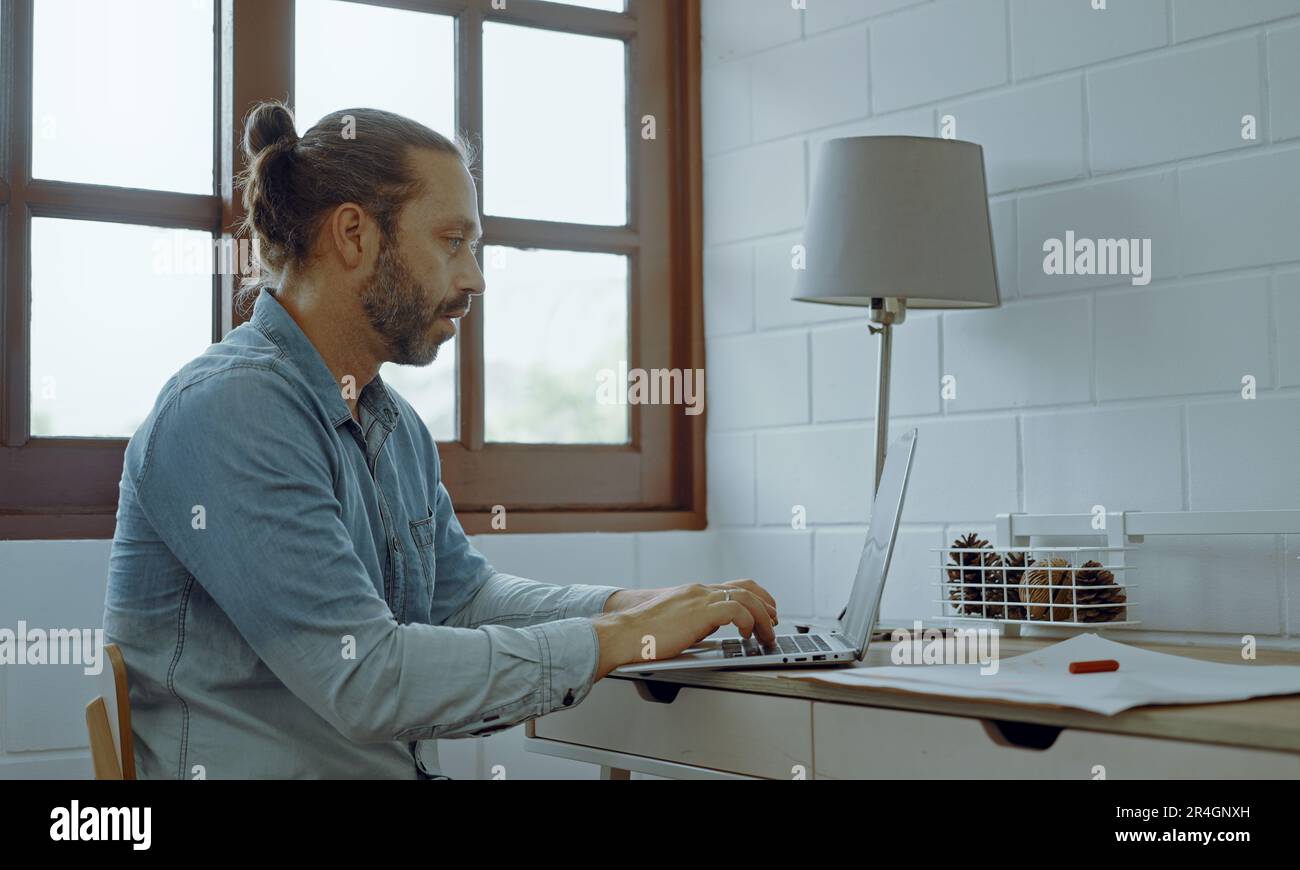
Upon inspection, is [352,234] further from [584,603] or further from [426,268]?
[584,603]

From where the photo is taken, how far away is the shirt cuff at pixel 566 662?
1.25 m

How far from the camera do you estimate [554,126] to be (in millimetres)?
2445

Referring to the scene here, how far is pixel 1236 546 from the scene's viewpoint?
1.70 m

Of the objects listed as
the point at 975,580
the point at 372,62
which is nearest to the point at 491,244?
the point at 372,62

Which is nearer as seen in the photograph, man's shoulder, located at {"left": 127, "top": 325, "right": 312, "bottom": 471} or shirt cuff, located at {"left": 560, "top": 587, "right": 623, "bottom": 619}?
man's shoulder, located at {"left": 127, "top": 325, "right": 312, "bottom": 471}

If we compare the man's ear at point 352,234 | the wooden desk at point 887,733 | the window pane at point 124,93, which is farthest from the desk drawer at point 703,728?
the window pane at point 124,93

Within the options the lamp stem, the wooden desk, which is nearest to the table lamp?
the lamp stem

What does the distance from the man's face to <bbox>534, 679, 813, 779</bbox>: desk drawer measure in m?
0.45

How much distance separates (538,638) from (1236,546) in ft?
3.16

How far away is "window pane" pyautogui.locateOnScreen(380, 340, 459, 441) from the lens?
2.25m

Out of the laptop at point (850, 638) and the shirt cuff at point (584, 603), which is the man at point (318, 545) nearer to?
the laptop at point (850, 638)

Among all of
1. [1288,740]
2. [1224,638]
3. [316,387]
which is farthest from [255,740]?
[1224,638]

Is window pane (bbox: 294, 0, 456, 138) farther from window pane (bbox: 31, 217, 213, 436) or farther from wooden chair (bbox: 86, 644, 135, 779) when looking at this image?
wooden chair (bbox: 86, 644, 135, 779)

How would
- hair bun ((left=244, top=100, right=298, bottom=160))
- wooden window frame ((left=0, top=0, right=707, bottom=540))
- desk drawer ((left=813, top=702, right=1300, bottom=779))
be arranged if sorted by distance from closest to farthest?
desk drawer ((left=813, top=702, right=1300, bottom=779)) → hair bun ((left=244, top=100, right=298, bottom=160)) → wooden window frame ((left=0, top=0, right=707, bottom=540))
